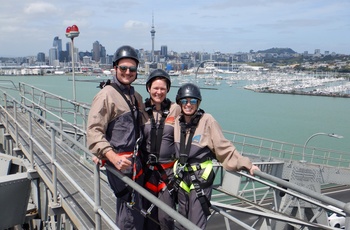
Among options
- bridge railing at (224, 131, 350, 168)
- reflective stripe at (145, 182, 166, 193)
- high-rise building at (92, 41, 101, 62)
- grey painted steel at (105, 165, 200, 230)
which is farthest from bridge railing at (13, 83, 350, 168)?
high-rise building at (92, 41, 101, 62)

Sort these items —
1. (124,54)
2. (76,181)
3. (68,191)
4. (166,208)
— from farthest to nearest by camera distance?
(76,181)
(68,191)
(124,54)
(166,208)

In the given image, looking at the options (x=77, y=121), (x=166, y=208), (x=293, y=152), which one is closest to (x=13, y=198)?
(x=166, y=208)

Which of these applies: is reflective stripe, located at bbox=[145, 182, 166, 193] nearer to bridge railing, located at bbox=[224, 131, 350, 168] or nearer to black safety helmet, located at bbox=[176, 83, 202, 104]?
black safety helmet, located at bbox=[176, 83, 202, 104]

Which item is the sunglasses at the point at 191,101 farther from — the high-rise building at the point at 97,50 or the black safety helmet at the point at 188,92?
the high-rise building at the point at 97,50

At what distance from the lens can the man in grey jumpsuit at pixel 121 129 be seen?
9.07 ft

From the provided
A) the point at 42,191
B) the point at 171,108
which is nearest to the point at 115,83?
the point at 171,108

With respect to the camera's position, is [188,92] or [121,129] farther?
[188,92]

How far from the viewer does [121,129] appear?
9.71ft

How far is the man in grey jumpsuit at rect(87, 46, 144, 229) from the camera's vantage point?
109 inches

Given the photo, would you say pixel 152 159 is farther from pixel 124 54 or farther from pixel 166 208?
pixel 166 208

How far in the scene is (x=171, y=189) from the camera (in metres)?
3.16

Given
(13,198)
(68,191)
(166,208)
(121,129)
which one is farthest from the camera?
(13,198)

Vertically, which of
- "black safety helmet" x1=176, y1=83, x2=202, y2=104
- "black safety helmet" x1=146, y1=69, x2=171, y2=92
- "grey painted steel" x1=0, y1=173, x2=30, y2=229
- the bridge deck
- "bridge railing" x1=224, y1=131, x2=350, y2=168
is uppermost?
"black safety helmet" x1=146, y1=69, x2=171, y2=92

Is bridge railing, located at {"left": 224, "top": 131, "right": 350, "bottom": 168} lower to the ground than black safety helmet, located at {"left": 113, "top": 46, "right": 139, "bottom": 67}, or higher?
lower
